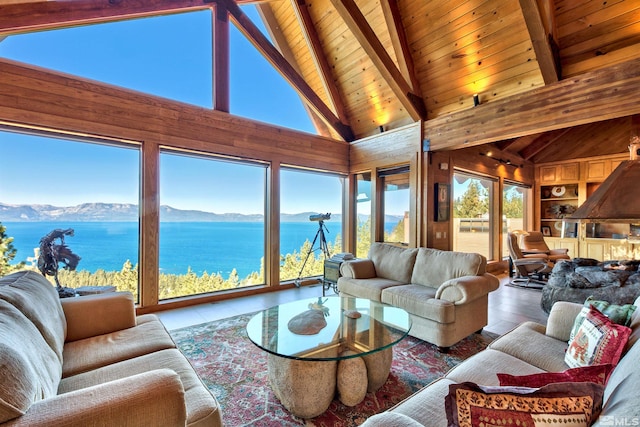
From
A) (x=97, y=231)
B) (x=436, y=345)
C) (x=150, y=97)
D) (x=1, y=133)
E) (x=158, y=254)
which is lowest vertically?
(x=436, y=345)

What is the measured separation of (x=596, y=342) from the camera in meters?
1.43

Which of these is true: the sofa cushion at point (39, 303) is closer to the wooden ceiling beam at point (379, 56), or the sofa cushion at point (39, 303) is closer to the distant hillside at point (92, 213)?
the distant hillside at point (92, 213)

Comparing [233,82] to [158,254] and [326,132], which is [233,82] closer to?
[326,132]

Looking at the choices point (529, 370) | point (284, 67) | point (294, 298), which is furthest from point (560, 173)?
point (529, 370)

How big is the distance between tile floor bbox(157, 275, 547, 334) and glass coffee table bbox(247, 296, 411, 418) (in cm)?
160

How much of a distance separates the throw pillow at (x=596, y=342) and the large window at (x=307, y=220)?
368cm

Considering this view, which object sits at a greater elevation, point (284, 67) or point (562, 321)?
point (284, 67)

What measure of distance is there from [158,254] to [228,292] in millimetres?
1156

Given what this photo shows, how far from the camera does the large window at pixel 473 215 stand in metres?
5.77

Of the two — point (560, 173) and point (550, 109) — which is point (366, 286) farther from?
point (560, 173)

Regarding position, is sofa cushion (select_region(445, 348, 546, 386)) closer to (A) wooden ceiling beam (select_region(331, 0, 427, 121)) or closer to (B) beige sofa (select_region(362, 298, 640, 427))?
(B) beige sofa (select_region(362, 298, 640, 427))

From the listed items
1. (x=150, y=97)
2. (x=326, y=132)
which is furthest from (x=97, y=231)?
(x=326, y=132)

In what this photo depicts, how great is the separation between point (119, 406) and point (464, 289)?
2.61 meters

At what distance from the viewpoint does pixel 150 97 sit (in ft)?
12.4
